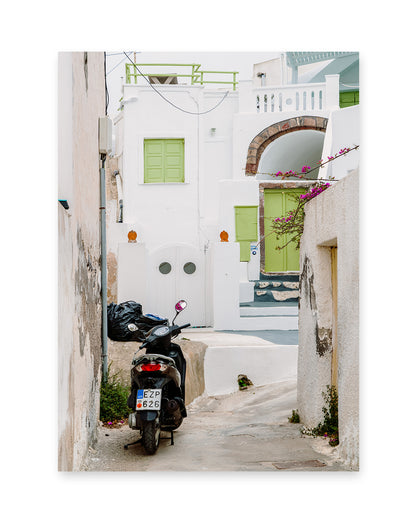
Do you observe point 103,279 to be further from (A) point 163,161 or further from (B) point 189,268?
(A) point 163,161

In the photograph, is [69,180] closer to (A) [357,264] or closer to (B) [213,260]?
(A) [357,264]

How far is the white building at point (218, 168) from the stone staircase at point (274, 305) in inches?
0.9

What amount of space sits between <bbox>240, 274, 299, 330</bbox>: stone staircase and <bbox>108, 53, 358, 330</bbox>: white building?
2 cm

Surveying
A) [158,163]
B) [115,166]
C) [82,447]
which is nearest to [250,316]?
[158,163]

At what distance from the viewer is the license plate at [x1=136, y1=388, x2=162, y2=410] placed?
431 cm

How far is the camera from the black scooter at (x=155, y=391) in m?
4.33

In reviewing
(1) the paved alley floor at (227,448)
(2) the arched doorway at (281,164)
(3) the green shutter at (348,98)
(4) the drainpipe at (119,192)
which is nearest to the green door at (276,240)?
(2) the arched doorway at (281,164)

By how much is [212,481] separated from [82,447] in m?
0.87

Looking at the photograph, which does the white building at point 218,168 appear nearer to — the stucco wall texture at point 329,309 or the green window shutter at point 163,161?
the green window shutter at point 163,161

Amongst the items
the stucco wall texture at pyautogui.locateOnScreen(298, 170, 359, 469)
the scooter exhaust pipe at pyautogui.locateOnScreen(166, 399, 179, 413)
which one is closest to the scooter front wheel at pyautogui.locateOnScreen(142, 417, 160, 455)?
the scooter exhaust pipe at pyautogui.locateOnScreen(166, 399, 179, 413)

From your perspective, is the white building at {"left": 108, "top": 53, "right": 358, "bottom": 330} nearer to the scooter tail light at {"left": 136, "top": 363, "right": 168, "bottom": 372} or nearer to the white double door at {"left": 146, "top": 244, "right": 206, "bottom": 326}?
the white double door at {"left": 146, "top": 244, "right": 206, "bottom": 326}

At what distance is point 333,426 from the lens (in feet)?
15.4

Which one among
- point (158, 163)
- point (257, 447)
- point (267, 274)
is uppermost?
point (158, 163)

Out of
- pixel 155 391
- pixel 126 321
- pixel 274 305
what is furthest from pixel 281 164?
pixel 155 391
